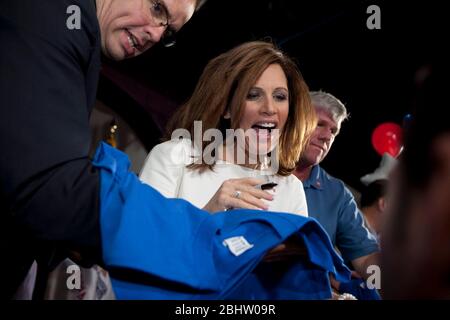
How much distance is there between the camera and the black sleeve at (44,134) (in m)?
0.72

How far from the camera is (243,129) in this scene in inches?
67.3

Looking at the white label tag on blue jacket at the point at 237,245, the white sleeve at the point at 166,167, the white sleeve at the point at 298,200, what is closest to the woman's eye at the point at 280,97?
the white sleeve at the point at 298,200

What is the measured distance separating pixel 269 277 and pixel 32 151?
418 millimetres

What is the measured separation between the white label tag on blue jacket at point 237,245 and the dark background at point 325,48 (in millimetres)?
2764

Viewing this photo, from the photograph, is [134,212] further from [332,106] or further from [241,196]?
[332,106]

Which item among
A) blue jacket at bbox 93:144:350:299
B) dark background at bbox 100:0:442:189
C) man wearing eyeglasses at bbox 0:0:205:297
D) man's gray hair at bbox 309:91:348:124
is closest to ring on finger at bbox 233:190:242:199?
blue jacket at bbox 93:144:350:299

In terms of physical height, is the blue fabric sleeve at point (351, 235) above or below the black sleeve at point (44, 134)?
below

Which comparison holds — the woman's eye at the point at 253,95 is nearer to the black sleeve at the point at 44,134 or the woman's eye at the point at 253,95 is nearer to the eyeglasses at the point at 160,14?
the eyeglasses at the point at 160,14

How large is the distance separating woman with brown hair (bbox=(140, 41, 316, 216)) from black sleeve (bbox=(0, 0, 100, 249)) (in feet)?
2.37

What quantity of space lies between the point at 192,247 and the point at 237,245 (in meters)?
0.07

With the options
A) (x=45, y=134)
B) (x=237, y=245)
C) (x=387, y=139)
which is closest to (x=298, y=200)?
(x=237, y=245)

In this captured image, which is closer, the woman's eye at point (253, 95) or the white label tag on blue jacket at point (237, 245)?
the white label tag on blue jacket at point (237, 245)

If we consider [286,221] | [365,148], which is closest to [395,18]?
[365,148]

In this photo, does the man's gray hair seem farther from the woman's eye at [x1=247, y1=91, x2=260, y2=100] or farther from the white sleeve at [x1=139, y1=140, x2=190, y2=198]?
the white sleeve at [x1=139, y1=140, x2=190, y2=198]
